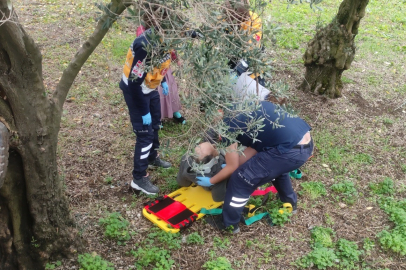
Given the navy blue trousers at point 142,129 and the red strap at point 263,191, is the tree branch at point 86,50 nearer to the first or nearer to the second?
the navy blue trousers at point 142,129

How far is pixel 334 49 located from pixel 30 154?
13.9 feet

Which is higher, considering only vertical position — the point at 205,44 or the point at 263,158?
the point at 205,44

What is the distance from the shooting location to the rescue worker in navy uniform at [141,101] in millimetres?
3020

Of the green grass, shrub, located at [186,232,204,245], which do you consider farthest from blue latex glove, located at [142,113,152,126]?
the green grass

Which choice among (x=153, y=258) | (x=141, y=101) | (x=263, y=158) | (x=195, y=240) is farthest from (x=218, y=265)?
(x=141, y=101)

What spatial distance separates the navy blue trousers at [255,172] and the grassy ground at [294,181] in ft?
0.92

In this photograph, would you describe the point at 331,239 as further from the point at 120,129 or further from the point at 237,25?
the point at 120,129

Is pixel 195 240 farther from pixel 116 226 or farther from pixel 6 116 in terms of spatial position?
pixel 6 116

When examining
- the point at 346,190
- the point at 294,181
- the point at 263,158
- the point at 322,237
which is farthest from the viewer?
the point at 294,181

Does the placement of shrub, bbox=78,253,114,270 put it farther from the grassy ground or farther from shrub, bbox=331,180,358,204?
shrub, bbox=331,180,358,204

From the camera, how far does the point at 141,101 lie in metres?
3.31

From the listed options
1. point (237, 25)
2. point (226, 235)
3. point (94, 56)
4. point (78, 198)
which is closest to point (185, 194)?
point (226, 235)

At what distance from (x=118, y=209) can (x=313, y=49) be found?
354 cm

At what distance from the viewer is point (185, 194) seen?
12.2ft
